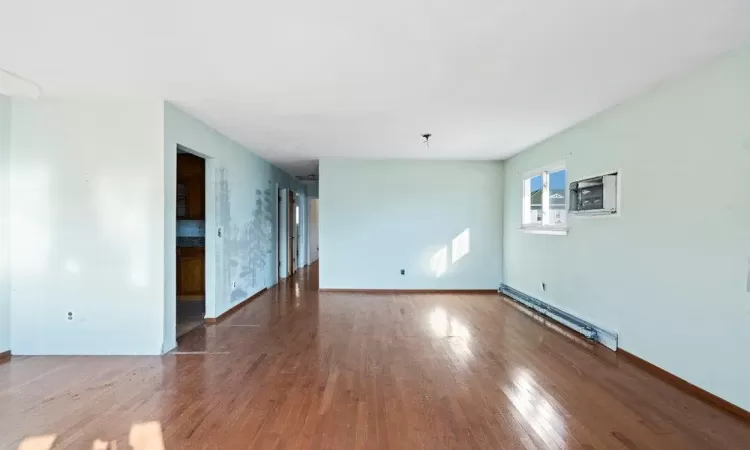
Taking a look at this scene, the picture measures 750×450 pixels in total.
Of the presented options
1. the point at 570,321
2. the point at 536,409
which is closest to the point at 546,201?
the point at 570,321

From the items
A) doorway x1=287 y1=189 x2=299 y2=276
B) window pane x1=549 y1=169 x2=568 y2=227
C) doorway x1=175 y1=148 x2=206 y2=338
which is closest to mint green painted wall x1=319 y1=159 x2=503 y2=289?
window pane x1=549 y1=169 x2=568 y2=227

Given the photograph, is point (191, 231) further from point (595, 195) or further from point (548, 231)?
point (595, 195)

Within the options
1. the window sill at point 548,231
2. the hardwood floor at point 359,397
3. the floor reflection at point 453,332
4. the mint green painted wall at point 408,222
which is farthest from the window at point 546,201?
the floor reflection at point 453,332

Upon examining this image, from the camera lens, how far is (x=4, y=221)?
140 inches

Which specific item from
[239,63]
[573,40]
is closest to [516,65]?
[573,40]

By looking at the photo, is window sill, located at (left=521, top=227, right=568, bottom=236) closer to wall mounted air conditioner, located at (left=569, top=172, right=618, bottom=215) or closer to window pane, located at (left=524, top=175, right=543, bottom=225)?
window pane, located at (left=524, top=175, right=543, bottom=225)

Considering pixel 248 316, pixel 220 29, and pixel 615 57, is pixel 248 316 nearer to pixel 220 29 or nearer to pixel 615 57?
pixel 220 29

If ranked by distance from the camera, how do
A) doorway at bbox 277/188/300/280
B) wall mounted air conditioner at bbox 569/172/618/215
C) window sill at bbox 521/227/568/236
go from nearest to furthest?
wall mounted air conditioner at bbox 569/172/618/215 < window sill at bbox 521/227/568/236 < doorway at bbox 277/188/300/280

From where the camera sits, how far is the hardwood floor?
224 cm

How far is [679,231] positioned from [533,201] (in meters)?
2.98

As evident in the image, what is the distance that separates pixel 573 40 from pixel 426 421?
248 centimetres

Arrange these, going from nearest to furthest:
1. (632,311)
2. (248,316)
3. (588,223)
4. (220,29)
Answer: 1. (220,29)
2. (632,311)
3. (588,223)
4. (248,316)

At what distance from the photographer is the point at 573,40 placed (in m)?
2.43

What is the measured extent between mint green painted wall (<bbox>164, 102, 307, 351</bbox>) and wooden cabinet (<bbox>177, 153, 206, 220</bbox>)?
23.9 inches
